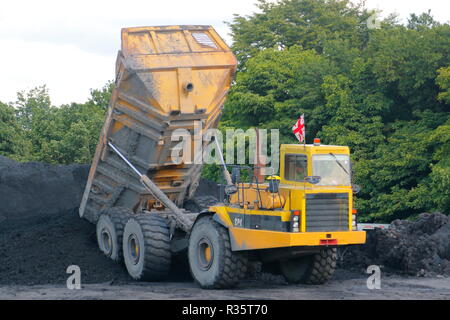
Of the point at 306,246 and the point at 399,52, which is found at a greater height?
the point at 399,52

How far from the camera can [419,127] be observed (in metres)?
29.7

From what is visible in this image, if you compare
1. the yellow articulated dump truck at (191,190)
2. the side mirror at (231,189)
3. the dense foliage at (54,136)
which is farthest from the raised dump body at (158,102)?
the dense foliage at (54,136)

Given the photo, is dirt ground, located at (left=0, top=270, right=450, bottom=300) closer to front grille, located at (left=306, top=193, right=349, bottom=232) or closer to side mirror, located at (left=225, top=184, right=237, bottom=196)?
front grille, located at (left=306, top=193, right=349, bottom=232)

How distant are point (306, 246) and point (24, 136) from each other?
37203 millimetres

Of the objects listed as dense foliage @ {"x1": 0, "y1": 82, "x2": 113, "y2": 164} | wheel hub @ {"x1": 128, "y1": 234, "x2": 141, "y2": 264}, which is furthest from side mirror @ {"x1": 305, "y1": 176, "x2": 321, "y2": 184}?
dense foliage @ {"x1": 0, "y1": 82, "x2": 113, "y2": 164}

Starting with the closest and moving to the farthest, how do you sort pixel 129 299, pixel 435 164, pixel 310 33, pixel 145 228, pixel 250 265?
pixel 129 299, pixel 250 265, pixel 145 228, pixel 435 164, pixel 310 33

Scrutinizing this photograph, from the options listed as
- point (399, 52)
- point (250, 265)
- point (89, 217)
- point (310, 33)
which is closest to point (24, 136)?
point (310, 33)

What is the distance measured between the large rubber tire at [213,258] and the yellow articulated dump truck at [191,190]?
18mm

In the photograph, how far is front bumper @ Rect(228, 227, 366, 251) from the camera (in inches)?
497

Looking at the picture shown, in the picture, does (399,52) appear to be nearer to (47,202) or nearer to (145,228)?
(47,202)

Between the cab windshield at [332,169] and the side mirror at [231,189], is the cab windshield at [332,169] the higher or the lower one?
the higher one

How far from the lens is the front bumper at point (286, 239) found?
41.4ft

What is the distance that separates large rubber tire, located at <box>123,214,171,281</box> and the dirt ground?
0.26 m

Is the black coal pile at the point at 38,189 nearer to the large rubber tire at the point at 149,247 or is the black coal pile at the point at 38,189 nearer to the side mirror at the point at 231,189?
the large rubber tire at the point at 149,247
